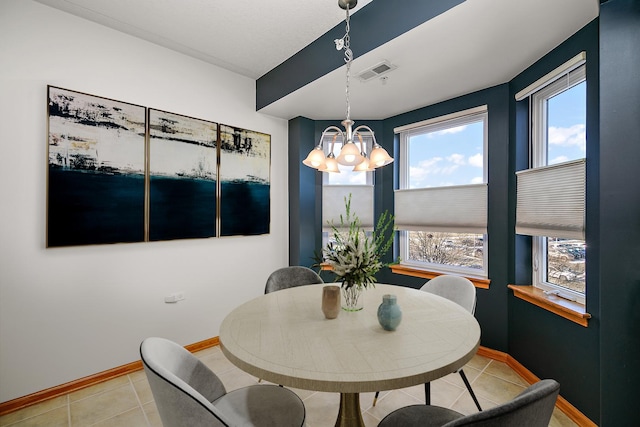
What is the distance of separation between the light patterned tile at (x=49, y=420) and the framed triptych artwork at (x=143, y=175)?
110cm

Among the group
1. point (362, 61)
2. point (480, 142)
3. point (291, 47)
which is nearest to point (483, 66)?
point (480, 142)

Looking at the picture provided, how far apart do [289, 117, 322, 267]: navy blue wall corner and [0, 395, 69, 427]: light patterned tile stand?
2.17 metres

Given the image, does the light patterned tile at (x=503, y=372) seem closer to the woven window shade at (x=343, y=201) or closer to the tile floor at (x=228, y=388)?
the tile floor at (x=228, y=388)

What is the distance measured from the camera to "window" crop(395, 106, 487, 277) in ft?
9.20

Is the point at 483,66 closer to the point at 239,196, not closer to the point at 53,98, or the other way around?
the point at 239,196

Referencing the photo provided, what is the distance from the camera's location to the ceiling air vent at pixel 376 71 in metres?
2.19

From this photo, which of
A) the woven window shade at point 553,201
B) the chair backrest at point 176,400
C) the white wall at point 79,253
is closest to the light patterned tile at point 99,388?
the white wall at point 79,253

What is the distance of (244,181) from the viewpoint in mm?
3072

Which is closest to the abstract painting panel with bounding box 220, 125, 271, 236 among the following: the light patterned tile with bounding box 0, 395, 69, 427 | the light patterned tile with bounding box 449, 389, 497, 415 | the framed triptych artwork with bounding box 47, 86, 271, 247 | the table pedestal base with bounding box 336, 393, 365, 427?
the framed triptych artwork with bounding box 47, 86, 271, 247

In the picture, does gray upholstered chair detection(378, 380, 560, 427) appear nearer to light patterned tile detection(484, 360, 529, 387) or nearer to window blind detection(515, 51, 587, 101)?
light patterned tile detection(484, 360, 529, 387)

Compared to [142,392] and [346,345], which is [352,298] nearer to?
[346,345]

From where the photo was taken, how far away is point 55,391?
80.0 inches

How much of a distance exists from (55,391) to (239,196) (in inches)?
79.6

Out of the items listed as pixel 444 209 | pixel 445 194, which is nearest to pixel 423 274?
pixel 444 209
